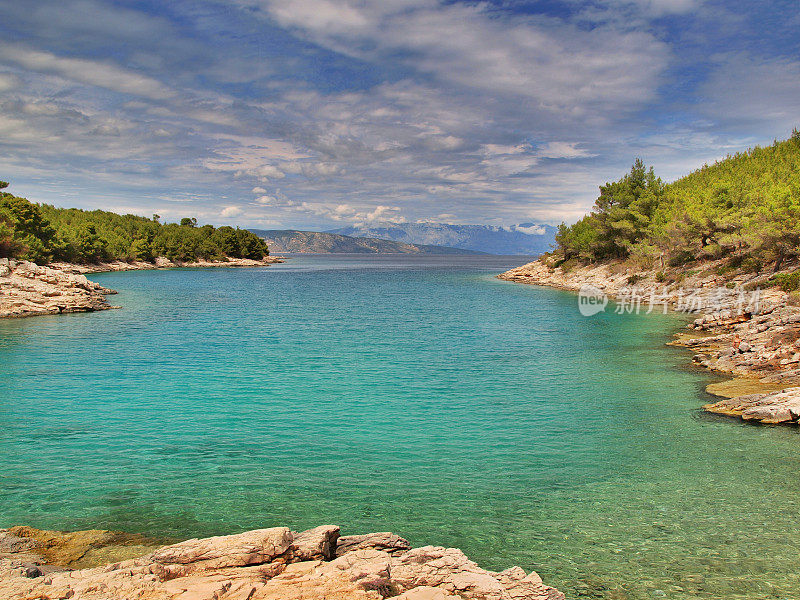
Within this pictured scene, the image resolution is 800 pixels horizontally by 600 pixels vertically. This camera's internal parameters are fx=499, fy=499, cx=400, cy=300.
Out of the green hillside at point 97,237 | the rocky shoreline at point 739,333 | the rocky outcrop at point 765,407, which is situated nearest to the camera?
the rocky outcrop at point 765,407

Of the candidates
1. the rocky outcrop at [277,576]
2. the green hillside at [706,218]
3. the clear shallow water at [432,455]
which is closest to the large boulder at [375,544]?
the rocky outcrop at [277,576]

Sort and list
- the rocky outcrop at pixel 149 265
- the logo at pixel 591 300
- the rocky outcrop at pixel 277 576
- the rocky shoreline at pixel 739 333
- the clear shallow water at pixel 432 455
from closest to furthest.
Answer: the rocky outcrop at pixel 277 576 < the clear shallow water at pixel 432 455 < the rocky shoreline at pixel 739 333 < the logo at pixel 591 300 < the rocky outcrop at pixel 149 265

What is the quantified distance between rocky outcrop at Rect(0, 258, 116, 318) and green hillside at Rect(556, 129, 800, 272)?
69904 millimetres

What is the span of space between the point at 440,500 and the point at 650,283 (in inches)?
2586

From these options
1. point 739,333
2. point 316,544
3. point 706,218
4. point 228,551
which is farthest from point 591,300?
point 228,551

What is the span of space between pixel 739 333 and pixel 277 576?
3321cm

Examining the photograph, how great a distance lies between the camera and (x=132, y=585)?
7555mm

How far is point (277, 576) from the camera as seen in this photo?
7.87 m

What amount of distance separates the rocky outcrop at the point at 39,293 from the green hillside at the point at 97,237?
15451 mm

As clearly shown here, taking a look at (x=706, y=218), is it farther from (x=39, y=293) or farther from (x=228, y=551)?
(x=39, y=293)

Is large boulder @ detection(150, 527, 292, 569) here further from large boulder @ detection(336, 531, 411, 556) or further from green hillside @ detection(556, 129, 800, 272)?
green hillside @ detection(556, 129, 800, 272)

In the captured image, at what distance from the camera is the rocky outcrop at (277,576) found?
731 centimetres

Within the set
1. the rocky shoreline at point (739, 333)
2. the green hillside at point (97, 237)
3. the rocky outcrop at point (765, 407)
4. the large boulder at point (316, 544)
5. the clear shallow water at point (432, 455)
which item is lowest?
the clear shallow water at point (432, 455)

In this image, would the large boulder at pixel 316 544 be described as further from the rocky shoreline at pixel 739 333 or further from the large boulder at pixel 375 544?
the rocky shoreline at pixel 739 333
